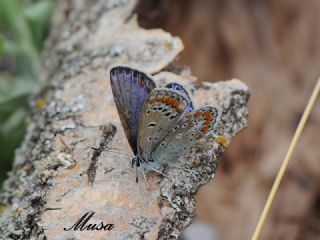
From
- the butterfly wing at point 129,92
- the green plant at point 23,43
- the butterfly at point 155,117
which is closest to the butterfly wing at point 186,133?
the butterfly at point 155,117

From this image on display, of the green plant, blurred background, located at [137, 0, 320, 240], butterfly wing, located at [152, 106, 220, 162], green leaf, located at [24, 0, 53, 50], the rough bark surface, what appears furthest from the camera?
blurred background, located at [137, 0, 320, 240]

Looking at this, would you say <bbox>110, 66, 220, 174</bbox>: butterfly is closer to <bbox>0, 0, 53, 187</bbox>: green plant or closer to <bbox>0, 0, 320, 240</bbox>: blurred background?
<bbox>0, 0, 53, 187</bbox>: green plant

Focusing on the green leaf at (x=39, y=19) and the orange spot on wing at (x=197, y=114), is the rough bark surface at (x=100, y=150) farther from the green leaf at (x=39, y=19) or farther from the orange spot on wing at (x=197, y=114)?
the green leaf at (x=39, y=19)

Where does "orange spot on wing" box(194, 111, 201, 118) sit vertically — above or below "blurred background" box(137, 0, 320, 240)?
below

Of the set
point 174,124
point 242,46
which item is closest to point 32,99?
point 174,124

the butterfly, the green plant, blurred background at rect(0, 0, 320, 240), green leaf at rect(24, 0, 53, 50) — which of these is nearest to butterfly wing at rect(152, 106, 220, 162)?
the butterfly

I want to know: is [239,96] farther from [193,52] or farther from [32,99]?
[193,52]
